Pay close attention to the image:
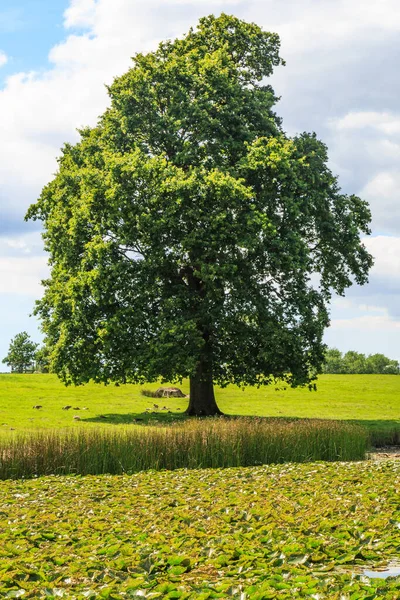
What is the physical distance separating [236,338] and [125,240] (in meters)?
5.75

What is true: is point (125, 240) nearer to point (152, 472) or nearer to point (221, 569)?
point (152, 472)

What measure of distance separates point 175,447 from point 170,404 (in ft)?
61.7

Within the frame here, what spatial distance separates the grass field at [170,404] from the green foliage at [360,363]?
58499 millimetres

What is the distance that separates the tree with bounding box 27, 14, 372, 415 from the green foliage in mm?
80676

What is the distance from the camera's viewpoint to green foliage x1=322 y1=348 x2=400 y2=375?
4289 inches

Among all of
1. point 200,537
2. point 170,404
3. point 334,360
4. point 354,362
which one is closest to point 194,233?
point 170,404

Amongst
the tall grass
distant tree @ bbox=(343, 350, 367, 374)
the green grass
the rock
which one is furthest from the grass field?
distant tree @ bbox=(343, 350, 367, 374)

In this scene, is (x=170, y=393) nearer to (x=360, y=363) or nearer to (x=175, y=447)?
(x=175, y=447)

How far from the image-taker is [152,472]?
52.6 feet

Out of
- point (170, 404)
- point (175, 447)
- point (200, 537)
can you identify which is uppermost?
point (170, 404)

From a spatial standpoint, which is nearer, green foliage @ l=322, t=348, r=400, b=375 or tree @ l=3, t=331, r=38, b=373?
tree @ l=3, t=331, r=38, b=373

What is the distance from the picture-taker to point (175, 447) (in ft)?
56.1

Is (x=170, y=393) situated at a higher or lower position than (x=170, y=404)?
higher

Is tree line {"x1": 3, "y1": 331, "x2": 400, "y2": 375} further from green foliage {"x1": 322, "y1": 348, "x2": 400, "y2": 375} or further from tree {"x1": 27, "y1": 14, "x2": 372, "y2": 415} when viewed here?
tree {"x1": 27, "y1": 14, "x2": 372, "y2": 415}
